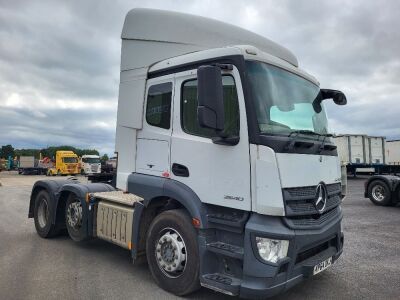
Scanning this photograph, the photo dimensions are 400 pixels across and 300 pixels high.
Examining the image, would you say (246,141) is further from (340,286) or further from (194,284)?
(340,286)

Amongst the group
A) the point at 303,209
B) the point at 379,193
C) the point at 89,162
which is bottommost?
the point at 379,193

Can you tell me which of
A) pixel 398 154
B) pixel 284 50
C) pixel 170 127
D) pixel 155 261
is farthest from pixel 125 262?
pixel 398 154

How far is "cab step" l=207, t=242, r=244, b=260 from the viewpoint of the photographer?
3896mm

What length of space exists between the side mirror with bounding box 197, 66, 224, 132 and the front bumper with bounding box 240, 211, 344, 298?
111 centimetres

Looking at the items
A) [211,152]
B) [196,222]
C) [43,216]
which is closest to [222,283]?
[196,222]

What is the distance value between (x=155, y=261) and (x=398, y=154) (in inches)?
1232

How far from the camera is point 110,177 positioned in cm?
763

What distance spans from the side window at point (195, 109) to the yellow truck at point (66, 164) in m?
41.8

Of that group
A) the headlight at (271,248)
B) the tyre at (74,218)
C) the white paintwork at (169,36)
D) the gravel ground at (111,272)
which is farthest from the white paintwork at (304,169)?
the tyre at (74,218)

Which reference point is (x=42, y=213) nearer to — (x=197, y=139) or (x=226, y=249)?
(x=197, y=139)

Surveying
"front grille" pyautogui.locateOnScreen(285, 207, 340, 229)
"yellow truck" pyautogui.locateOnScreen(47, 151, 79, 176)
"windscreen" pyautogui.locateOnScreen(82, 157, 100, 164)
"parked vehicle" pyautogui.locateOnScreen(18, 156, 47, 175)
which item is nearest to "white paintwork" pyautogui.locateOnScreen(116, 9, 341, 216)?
"front grille" pyautogui.locateOnScreen(285, 207, 340, 229)

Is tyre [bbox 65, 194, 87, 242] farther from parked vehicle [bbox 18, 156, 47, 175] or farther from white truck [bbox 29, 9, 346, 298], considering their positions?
parked vehicle [bbox 18, 156, 47, 175]

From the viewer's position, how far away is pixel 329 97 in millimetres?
5418

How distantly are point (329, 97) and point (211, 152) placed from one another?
2.20 metres
